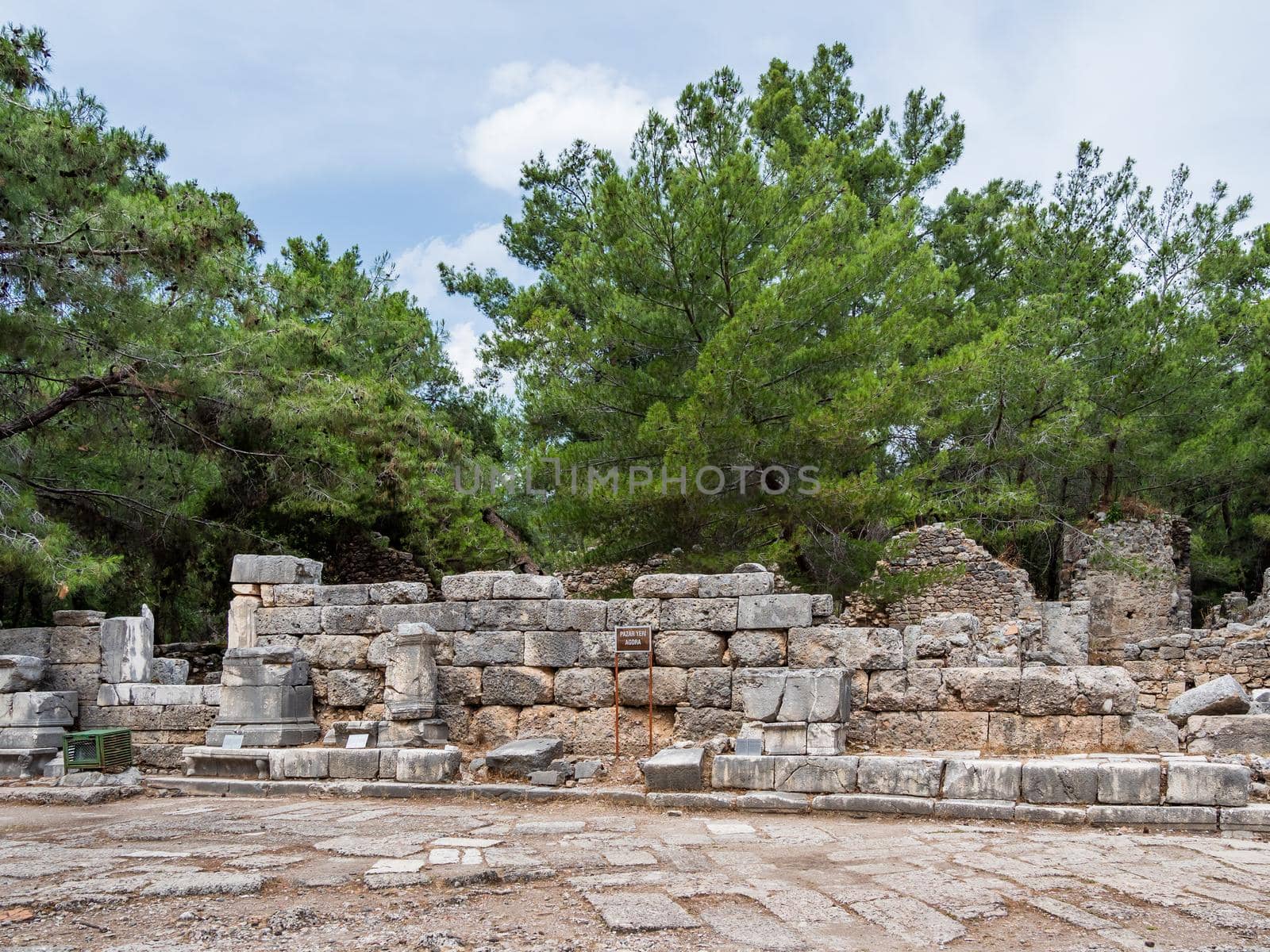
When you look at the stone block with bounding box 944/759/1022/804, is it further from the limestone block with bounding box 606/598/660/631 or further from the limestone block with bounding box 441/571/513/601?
the limestone block with bounding box 441/571/513/601

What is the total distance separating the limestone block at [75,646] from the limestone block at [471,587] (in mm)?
3677

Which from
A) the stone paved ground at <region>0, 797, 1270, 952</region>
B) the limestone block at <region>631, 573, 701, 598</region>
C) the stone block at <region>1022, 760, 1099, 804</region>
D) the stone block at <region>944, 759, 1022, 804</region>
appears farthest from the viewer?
the limestone block at <region>631, 573, 701, 598</region>

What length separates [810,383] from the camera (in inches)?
546

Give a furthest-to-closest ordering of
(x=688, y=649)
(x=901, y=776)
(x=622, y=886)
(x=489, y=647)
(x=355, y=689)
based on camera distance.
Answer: (x=355, y=689)
(x=489, y=647)
(x=688, y=649)
(x=901, y=776)
(x=622, y=886)

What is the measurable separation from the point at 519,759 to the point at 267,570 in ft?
11.8

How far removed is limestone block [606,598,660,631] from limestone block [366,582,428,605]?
6.31 ft

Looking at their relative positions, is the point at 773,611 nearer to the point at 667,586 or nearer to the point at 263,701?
the point at 667,586

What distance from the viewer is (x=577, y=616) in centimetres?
970

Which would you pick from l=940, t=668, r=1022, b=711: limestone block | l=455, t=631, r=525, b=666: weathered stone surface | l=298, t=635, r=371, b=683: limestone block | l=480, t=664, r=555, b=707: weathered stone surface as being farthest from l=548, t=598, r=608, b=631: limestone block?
l=940, t=668, r=1022, b=711: limestone block

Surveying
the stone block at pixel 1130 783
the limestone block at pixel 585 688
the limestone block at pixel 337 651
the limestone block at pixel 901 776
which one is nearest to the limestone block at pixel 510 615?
the limestone block at pixel 585 688

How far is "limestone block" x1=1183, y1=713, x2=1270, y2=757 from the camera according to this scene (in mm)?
7879

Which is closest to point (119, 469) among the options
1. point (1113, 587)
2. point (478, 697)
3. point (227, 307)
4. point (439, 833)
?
point (227, 307)

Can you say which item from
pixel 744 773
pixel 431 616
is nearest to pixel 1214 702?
pixel 744 773

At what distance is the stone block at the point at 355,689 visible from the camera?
32.7 feet
